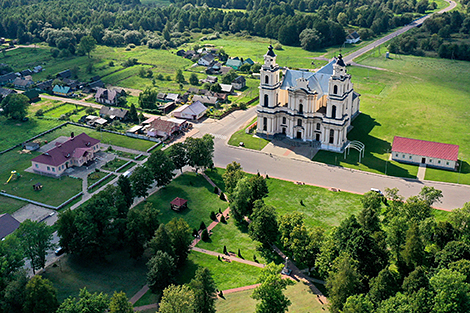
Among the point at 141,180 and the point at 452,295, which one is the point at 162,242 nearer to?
the point at 141,180

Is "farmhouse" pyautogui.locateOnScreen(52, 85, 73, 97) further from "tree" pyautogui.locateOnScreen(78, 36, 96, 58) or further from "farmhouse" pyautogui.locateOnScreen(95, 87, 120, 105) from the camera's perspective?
"tree" pyautogui.locateOnScreen(78, 36, 96, 58)

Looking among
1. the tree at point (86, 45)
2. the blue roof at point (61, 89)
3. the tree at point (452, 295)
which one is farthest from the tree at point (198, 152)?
the tree at point (86, 45)

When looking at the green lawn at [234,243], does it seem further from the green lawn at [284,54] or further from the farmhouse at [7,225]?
the green lawn at [284,54]

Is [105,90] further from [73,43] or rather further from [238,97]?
[73,43]

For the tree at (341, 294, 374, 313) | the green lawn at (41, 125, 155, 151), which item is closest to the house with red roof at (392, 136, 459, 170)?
the tree at (341, 294, 374, 313)

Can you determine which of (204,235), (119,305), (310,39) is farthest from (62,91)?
(119,305)
